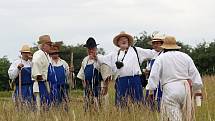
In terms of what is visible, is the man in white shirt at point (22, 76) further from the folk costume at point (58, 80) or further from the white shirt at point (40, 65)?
the white shirt at point (40, 65)

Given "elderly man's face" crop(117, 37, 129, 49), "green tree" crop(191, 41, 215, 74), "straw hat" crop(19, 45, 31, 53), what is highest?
"elderly man's face" crop(117, 37, 129, 49)

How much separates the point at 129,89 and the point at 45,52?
5.41ft

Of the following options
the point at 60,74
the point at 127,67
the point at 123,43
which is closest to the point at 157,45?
the point at 123,43

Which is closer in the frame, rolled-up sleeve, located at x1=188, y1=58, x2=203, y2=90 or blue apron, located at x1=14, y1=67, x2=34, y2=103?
rolled-up sleeve, located at x1=188, y1=58, x2=203, y2=90

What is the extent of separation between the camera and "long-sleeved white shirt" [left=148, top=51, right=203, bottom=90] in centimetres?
737

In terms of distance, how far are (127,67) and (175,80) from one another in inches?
76.9

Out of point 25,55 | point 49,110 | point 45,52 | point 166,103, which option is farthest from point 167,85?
point 25,55

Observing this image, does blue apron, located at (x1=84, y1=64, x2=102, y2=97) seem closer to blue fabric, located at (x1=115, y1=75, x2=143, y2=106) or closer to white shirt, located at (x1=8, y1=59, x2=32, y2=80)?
blue fabric, located at (x1=115, y1=75, x2=143, y2=106)

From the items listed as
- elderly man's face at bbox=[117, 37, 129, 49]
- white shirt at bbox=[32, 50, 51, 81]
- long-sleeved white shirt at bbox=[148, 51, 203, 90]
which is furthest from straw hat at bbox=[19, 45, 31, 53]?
long-sleeved white shirt at bbox=[148, 51, 203, 90]

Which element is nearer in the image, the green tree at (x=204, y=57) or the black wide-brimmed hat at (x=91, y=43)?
the black wide-brimmed hat at (x=91, y=43)

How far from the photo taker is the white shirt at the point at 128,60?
9234mm

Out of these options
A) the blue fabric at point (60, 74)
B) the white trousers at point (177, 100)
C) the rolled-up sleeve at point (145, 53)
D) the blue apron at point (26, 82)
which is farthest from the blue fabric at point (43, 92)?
the white trousers at point (177, 100)

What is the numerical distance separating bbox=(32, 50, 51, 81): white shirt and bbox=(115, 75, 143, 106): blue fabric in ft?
4.17

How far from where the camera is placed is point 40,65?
9539mm
